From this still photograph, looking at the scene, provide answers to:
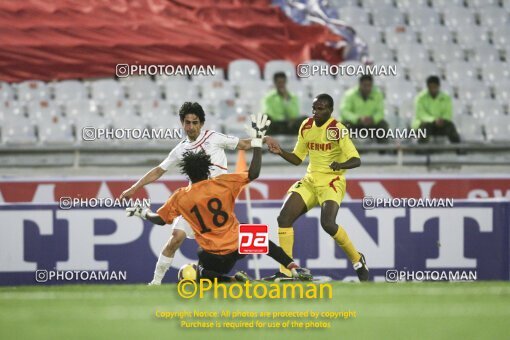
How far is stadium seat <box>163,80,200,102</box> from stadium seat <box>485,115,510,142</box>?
3.29 m

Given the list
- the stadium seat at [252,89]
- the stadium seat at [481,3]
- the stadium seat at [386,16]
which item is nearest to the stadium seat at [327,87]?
the stadium seat at [252,89]

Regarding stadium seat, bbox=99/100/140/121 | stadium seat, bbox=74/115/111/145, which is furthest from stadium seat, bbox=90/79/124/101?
stadium seat, bbox=74/115/111/145

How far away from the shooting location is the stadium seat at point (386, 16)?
13.4 meters

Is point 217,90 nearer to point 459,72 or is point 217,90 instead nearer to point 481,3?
point 459,72

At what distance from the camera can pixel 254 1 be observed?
13.3 metres

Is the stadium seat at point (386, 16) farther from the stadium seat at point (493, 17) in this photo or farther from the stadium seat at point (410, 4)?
the stadium seat at point (493, 17)

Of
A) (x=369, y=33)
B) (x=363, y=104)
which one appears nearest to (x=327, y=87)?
(x=363, y=104)

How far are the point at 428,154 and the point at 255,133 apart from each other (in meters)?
3.96

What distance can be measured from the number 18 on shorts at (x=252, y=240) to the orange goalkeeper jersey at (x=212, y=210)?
0.12m

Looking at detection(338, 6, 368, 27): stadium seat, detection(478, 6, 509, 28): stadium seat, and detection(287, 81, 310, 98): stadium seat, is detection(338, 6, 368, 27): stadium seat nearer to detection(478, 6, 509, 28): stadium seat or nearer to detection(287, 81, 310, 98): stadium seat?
detection(478, 6, 509, 28): stadium seat

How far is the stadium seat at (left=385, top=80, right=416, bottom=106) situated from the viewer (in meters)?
12.0

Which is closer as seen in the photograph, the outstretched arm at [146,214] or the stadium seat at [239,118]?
the outstretched arm at [146,214]

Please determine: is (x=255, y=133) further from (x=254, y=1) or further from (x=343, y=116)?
(x=254, y=1)

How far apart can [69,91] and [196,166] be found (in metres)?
4.38
